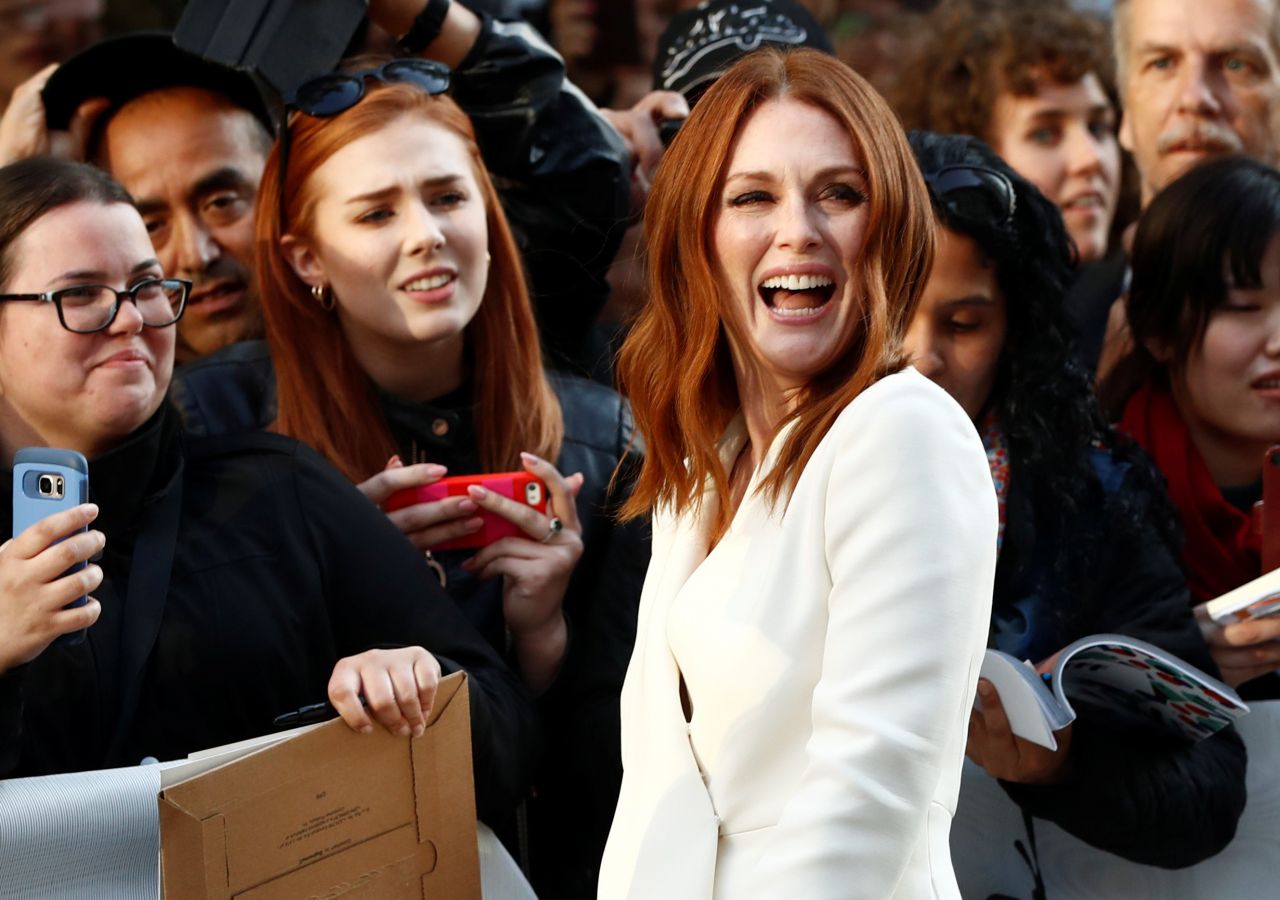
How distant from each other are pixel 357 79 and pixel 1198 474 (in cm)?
186

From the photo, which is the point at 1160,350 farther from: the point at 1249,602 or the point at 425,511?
the point at 425,511

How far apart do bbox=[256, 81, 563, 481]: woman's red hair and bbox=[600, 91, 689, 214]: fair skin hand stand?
2.01 feet

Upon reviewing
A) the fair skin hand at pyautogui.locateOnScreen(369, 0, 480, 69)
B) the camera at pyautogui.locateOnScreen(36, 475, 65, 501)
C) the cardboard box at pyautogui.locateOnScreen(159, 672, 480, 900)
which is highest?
the fair skin hand at pyautogui.locateOnScreen(369, 0, 480, 69)

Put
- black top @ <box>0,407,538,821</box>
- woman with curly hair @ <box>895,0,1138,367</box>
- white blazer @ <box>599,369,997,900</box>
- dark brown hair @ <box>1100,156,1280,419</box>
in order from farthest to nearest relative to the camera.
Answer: woman with curly hair @ <box>895,0,1138,367</box>
dark brown hair @ <box>1100,156,1280,419</box>
black top @ <box>0,407,538,821</box>
white blazer @ <box>599,369,997,900</box>

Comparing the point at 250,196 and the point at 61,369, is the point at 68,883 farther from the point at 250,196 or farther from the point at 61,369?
the point at 250,196

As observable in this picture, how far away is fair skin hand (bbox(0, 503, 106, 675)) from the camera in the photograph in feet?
7.08

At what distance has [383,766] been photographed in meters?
2.25

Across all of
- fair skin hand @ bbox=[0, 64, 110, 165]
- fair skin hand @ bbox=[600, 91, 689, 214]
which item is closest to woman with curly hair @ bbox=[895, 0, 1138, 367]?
fair skin hand @ bbox=[600, 91, 689, 214]

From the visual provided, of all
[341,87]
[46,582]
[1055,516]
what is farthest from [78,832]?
[1055,516]

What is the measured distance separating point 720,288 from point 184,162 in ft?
6.31

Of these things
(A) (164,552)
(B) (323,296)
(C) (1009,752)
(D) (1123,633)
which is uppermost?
(B) (323,296)

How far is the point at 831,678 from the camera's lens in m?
1.76

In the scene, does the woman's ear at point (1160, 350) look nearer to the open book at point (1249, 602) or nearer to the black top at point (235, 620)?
the open book at point (1249, 602)

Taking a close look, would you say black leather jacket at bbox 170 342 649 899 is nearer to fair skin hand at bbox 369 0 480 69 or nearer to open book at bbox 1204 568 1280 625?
fair skin hand at bbox 369 0 480 69
